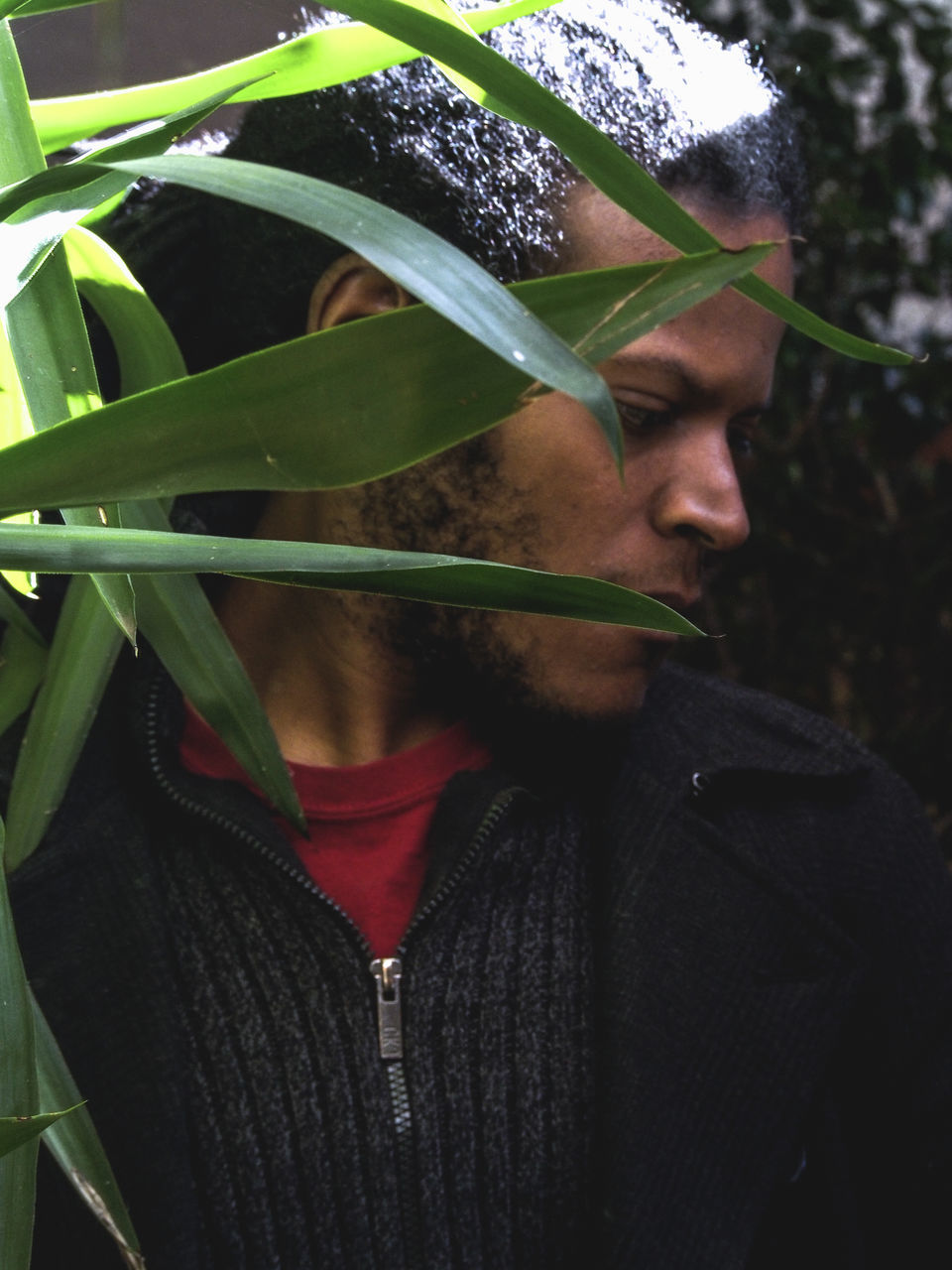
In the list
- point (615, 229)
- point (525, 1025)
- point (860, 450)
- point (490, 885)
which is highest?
point (860, 450)

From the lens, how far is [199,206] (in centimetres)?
104

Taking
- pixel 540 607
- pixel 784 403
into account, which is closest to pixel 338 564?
pixel 540 607

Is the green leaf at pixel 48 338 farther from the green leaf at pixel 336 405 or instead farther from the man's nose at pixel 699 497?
the man's nose at pixel 699 497

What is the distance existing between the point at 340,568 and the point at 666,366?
54cm

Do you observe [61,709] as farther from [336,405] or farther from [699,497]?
[699,497]

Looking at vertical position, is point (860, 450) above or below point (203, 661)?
above

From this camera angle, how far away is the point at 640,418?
94 cm

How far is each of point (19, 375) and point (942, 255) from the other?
2.14 m

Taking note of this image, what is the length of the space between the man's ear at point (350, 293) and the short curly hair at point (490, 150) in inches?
1.9

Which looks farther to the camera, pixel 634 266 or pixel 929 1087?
pixel 929 1087

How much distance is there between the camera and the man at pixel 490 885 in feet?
3.10

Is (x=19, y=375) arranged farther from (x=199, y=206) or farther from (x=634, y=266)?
(x=199, y=206)

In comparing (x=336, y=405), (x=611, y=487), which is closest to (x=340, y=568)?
(x=336, y=405)

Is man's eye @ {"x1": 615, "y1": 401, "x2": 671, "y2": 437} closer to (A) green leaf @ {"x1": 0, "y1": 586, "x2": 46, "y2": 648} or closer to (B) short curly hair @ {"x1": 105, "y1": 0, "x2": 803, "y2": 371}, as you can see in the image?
(B) short curly hair @ {"x1": 105, "y1": 0, "x2": 803, "y2": 371}
